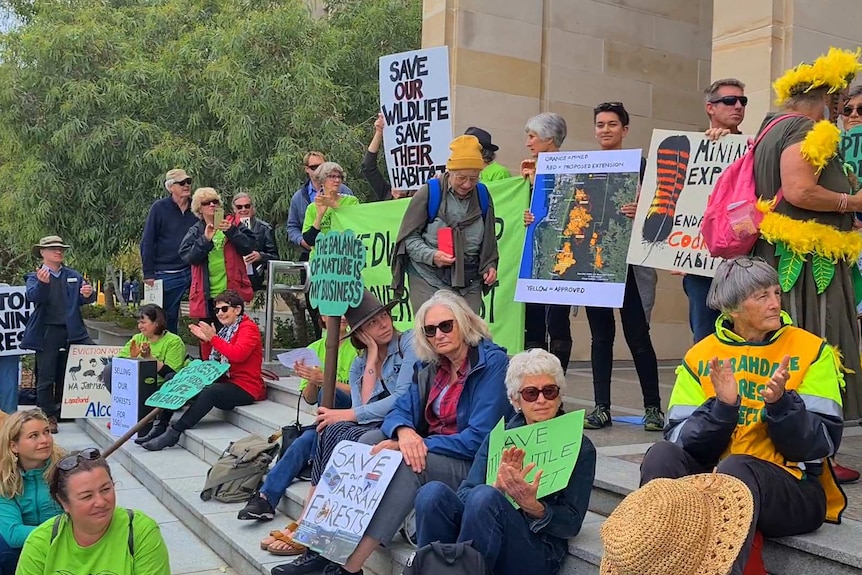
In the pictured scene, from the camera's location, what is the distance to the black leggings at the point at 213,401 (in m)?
7.18

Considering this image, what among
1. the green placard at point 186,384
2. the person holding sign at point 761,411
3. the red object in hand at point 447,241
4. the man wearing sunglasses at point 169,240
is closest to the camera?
the person holding sign at point 761,411

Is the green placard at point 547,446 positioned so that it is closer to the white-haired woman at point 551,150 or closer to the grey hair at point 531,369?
the grey hair at point 531,369

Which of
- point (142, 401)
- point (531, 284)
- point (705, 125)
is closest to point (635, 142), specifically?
point (705, 125)

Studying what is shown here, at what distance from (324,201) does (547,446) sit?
4.68 metres

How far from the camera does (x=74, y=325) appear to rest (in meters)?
8.66

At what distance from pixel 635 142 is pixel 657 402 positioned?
5447mm

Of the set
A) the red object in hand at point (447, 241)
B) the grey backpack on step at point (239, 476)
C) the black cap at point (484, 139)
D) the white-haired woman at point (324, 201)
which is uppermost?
the black cap at point (484, 139)

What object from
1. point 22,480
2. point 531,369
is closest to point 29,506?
point 22,480

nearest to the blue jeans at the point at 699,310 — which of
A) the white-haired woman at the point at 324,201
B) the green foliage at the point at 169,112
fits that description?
the white-haired woman at the point at 324,201

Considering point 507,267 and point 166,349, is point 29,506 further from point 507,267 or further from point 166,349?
point 166,349

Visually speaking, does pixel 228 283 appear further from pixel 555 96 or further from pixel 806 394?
pixel 806 394

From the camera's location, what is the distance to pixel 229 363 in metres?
7.33

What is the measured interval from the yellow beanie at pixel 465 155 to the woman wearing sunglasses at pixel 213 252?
3395 millimetres

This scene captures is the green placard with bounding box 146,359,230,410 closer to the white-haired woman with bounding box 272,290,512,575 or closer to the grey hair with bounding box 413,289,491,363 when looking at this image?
the white-haired woman with bounding box 272,290,512,575
